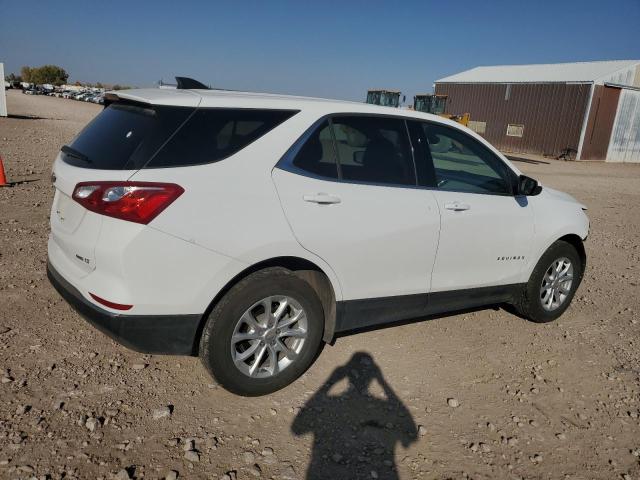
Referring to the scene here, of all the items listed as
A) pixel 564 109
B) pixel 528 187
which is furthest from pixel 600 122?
pixel 528 187

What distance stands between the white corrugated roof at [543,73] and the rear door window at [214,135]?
29633mm

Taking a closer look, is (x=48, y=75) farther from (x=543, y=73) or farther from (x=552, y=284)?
(x=552, y=284)

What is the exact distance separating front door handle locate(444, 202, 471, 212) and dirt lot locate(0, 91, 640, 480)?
3.77 ft

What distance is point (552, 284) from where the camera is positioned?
183 inches

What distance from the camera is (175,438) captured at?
2773 mm

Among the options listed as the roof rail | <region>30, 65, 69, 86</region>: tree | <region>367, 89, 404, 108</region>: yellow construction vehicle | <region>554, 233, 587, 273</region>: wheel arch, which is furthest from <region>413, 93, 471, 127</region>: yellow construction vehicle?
<region>30, 65, 69, 86</region>: tree

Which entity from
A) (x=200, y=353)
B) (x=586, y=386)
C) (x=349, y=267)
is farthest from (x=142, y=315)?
(x=586, y=386)

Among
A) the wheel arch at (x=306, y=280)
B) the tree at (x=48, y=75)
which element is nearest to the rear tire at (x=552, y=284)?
the wheel arch at (x=306, y=280)

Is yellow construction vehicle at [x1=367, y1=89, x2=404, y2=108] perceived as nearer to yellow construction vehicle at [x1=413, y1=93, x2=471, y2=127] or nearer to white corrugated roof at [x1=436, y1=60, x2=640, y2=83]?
yellow construction vehicle at [x1=413, y1=93, x2=471, y2=127]

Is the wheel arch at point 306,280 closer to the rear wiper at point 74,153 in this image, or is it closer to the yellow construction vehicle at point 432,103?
the rear wiper at point 74,153

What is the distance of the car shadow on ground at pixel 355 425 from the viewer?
268 centimetres

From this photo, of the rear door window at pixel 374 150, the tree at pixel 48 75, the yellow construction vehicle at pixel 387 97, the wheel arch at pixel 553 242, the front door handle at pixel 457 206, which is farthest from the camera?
the tree at pixel 48 75

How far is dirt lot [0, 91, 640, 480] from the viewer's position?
105 inches

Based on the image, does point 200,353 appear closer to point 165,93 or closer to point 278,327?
point 278,327
